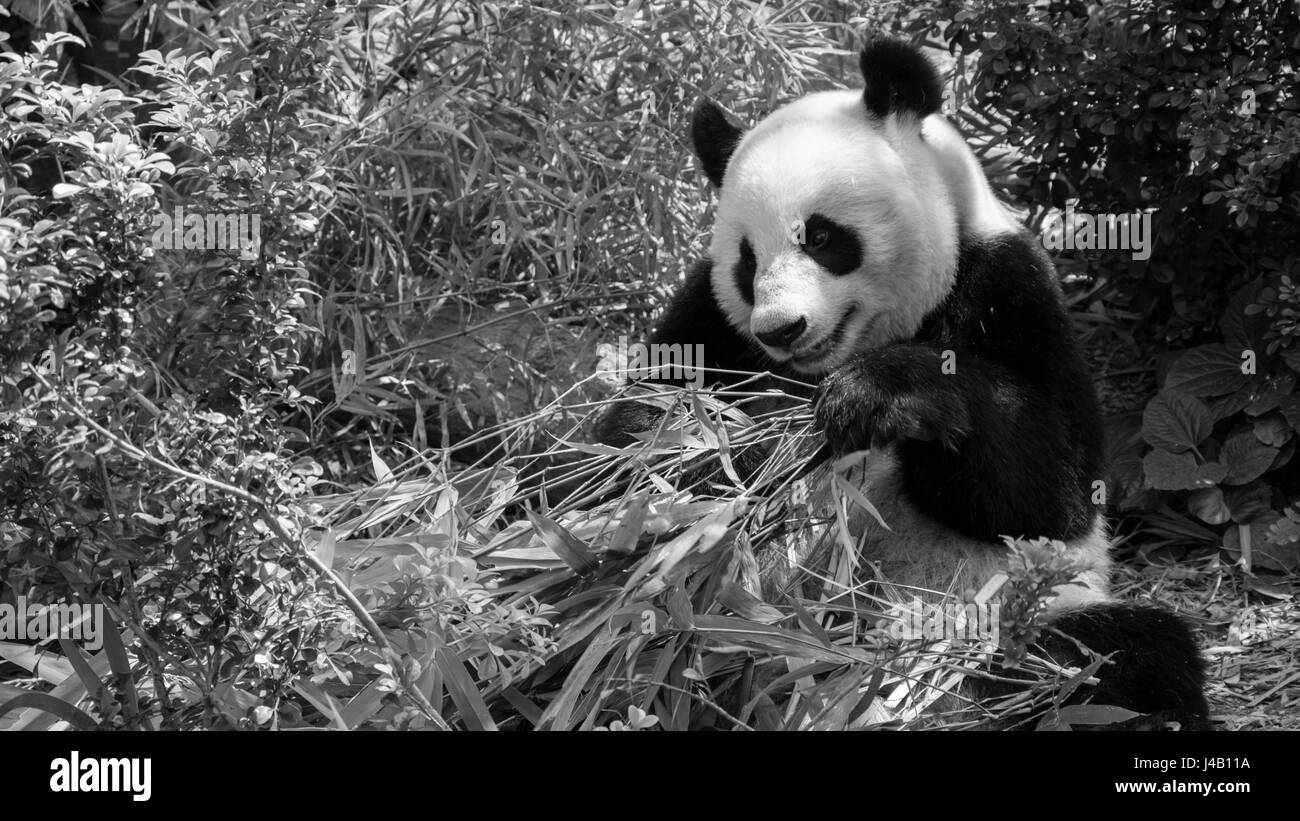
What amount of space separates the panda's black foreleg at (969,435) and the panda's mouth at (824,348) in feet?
0.68

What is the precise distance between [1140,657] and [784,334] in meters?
1.15

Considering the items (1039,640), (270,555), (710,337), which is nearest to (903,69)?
(710,337)

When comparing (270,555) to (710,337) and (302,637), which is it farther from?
(710,337)

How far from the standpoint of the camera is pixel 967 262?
349cm

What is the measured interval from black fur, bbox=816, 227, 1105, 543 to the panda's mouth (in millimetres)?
186

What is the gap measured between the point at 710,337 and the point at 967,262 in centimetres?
76

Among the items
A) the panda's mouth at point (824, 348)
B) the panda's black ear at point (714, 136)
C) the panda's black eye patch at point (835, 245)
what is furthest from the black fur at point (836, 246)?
the panda's black ear at point (714, 136)

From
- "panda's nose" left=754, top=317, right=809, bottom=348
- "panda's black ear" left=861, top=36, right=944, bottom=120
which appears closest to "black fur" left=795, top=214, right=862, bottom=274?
"panda's nose" left=754, top=317, right=809, bottom=348

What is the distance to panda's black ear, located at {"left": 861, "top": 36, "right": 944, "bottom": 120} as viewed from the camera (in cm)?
352

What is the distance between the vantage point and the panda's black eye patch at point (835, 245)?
3.45 m

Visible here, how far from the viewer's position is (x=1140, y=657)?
315 centimetres

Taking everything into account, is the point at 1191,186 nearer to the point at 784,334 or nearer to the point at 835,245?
the point at 835,245

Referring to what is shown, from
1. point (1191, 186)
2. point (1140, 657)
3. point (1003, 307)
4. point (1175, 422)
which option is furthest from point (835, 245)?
point (1175, 422)

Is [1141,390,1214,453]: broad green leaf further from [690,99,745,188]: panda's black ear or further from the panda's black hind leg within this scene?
[690,99,745,188]: panda's black ear
